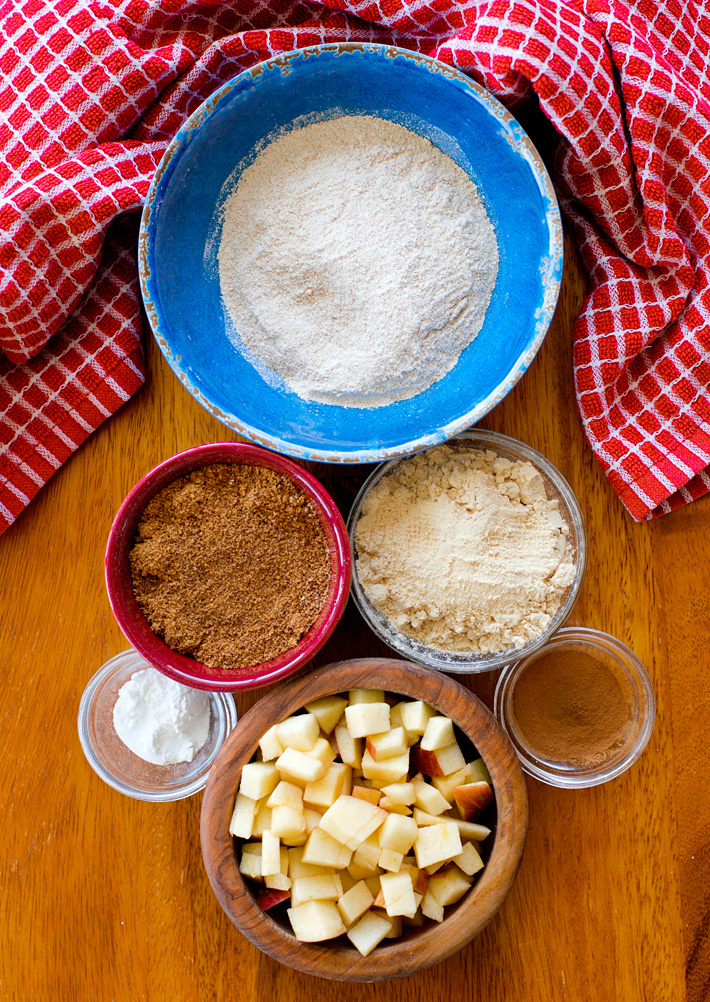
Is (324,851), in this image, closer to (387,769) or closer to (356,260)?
(387,769)

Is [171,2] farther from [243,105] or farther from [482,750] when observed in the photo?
[482,750]

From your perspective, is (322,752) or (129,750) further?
(129,750)

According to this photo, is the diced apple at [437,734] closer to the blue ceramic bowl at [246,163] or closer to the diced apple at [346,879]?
the diced apple at [346,879]

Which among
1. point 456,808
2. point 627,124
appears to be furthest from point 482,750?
point 627,124

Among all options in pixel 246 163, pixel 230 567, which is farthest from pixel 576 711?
pixel 246 163

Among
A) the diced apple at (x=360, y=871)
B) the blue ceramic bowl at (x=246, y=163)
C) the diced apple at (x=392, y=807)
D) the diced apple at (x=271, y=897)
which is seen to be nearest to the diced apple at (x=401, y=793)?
the diced apple at (x=392, y=807)

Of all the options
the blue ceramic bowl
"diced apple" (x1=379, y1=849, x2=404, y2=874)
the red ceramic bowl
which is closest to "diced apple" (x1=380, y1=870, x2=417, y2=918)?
"diced apple" (x1=379, y1=849, x2=404, y2=874)
